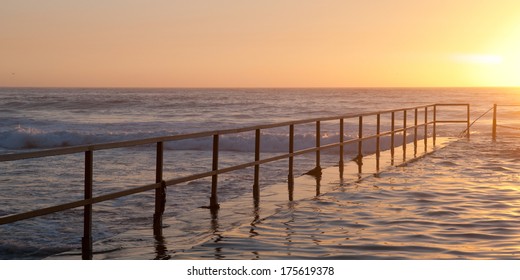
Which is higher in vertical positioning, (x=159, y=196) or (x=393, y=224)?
(x=159, y=196)

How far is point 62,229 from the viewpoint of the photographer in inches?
389

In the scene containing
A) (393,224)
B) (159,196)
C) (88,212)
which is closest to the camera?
(88,212)

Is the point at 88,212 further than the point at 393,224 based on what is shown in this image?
No

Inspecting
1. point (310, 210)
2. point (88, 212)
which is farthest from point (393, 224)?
point (88, 212)

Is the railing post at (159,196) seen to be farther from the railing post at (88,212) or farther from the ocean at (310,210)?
the railing post at (88,212)

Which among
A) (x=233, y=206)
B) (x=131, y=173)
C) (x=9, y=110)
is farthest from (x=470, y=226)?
(x=9, y=110)

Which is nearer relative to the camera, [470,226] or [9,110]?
[470,226]

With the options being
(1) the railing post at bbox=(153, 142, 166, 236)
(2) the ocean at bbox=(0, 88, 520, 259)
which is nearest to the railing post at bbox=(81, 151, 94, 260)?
(2) the ocean at bbox=(0, 88, 520, 259)

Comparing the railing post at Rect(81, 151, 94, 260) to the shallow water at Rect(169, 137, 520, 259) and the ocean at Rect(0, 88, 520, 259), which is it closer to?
the ocean at Rect(0, 88, 520, 259)

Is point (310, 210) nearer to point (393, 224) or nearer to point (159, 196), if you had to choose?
point (393, 224)

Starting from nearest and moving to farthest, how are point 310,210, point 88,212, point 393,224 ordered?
point 88,212 → point 393,224 → point 310,210

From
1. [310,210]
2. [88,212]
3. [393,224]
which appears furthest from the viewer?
[310,210]

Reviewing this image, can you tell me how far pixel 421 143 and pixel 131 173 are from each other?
8.54 metres
